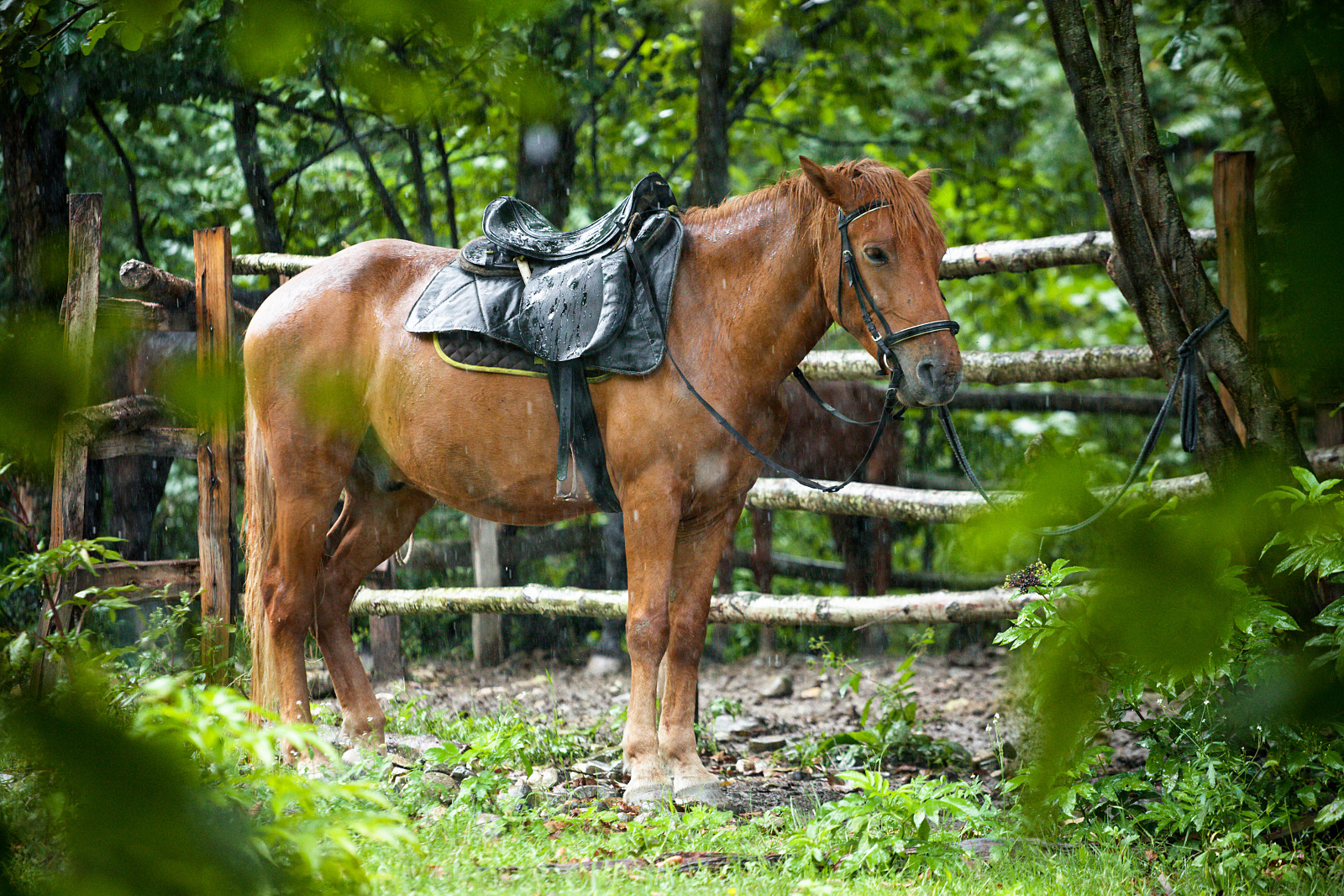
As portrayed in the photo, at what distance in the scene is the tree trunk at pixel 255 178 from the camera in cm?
602

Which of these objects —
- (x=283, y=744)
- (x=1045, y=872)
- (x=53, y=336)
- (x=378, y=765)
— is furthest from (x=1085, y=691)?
(x=283, y=744)

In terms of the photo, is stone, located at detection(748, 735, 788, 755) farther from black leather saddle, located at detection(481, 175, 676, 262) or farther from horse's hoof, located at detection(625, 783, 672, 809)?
black leather saddle, located at detection(481, 175, 676, 262)

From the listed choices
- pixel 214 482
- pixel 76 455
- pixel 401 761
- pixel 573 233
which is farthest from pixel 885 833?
pixel 76 455

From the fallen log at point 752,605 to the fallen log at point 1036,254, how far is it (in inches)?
50.9

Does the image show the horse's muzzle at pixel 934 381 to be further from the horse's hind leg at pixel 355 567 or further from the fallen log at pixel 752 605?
the horse's hind leg at pixel 355 567

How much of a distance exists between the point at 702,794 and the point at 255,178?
15.2 ft

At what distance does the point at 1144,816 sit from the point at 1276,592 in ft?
2.40

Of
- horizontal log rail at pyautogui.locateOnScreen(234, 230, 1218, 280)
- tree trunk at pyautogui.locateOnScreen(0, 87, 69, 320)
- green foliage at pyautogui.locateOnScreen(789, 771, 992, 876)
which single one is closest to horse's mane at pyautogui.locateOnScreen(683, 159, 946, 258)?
horizontal log rail at pyautogui.locateOnScreen(234, 230, 1218, 280)

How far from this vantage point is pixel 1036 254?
13.9 ft

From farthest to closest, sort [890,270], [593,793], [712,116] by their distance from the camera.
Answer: [712,116]
[593,793]
[890,270]

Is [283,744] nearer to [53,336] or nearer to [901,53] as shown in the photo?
[53,336]

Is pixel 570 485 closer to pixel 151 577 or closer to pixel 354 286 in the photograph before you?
pixel 354 286

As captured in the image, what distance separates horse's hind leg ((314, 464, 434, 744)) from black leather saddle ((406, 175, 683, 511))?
87cm

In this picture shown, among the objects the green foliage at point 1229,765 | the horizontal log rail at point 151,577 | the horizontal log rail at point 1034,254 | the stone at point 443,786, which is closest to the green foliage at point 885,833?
the green foliage at point 1229,765
